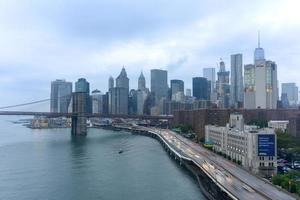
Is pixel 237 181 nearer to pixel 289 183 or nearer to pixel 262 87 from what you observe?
pixel 289 183

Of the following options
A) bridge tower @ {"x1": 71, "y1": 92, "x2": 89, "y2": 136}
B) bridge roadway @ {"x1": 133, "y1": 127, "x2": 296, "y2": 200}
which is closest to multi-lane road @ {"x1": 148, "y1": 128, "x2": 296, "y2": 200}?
bridge roadway @ {"x1": 133, "y1": 127, "x2": 296, "y2": 200}

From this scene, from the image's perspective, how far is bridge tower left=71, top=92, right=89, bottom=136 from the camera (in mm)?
74688

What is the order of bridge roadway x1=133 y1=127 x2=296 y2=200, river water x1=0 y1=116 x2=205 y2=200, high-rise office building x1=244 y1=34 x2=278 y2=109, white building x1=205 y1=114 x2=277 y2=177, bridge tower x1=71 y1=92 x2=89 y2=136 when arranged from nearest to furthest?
bridge roadway x1=133 y1=127 x2=296 y2=200 → river water x1=0 y1=116 x2=205 y2=200 → white building x1=205 y1=114 x2=277 y2=177 → bridge tower x1=71 y1=92 x2=89 y2=136 → high-rise office building x1=244 y1=34 x2=278 y2=109

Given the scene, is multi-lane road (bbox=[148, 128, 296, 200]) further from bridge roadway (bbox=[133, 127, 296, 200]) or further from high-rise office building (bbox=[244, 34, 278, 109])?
high-rise office building (bbox=[244, 34, 278, 109])

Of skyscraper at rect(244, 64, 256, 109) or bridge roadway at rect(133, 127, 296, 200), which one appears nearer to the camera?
bridge roadway at rect(133, 127, 296, 200)

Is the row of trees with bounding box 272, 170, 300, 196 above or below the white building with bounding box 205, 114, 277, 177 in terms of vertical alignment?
below

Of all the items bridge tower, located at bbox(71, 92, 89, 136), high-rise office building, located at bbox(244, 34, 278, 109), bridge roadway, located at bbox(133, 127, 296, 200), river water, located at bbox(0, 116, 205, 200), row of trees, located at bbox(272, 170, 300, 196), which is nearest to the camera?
bridge roadway, located at bbox(133, 127, 296, 200)

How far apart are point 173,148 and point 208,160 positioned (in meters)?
9.87

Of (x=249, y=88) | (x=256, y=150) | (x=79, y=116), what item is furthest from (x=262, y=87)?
(x=256, y=150)

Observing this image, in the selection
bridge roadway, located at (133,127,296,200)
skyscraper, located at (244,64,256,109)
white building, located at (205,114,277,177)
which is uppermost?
skyscraper, located at (244,64,256,109)

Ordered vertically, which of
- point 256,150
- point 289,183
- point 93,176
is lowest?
point 93,176

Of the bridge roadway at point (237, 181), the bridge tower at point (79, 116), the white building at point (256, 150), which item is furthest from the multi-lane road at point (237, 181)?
the bridge tower at point (79, 116)

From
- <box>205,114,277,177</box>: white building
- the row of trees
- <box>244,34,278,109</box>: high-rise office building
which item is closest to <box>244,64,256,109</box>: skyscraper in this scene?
<box>244,34,278,109</box>: high-rise office building

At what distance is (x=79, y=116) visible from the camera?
7806cm
